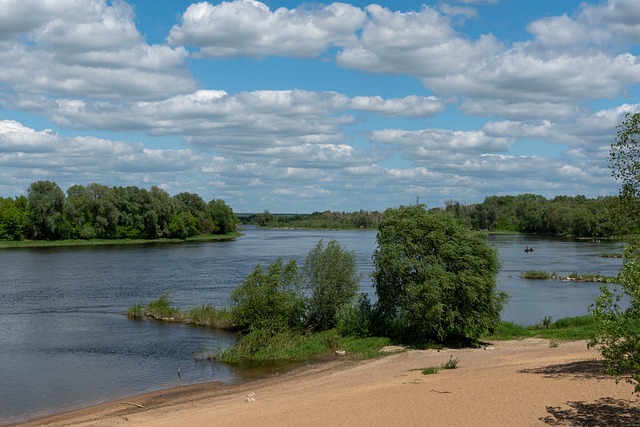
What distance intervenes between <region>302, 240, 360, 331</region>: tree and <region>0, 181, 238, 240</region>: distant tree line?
287 feet

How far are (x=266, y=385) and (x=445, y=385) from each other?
28.3 ft

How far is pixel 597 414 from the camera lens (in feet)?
55.8

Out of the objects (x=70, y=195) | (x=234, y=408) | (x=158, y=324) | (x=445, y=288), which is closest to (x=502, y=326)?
(x=445, y=288)

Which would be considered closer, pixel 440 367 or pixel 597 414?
pixel 597 414

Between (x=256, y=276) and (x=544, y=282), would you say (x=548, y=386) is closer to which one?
(x=256, y=276)

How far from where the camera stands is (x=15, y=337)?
127ft

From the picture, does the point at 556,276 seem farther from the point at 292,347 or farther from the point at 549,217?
the point at 549,217

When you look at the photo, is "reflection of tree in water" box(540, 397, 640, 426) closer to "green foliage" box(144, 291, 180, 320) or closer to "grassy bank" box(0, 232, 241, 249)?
"green foliage" box(144, 291, 180, 320)

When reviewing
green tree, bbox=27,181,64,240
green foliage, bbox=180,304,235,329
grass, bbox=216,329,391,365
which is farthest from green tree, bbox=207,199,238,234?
grass, bbox=216,329,391,365

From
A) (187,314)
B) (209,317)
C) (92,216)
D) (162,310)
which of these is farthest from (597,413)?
(92,216)

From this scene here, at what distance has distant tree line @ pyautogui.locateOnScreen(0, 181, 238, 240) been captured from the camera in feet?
375

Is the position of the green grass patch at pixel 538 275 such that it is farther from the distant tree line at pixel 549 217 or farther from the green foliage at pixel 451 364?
the green foliage at pixel 451 364

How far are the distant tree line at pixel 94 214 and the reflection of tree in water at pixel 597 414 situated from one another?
109 meters

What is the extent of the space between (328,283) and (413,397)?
676 inches
